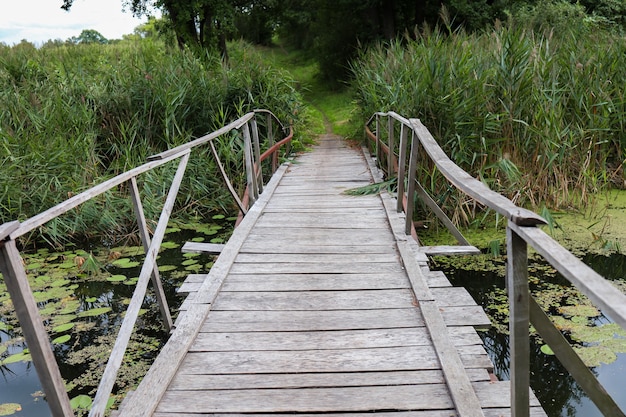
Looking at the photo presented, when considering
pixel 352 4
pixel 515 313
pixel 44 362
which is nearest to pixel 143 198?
pixel 44 362

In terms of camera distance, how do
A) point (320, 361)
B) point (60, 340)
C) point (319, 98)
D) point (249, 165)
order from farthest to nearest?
point (319, 98)
point (249, 165)
point (60, 340)
point (320, 361)

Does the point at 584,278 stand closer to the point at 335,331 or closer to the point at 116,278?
the point at 335,331

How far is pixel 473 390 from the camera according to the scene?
2047 millimetres

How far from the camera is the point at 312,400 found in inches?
80.7

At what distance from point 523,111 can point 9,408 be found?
5.20 meters

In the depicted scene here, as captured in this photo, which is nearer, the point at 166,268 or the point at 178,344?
the point at 178,344

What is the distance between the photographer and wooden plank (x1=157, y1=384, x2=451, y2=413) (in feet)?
6.56

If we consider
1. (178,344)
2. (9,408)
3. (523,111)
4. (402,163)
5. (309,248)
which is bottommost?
(9,408)

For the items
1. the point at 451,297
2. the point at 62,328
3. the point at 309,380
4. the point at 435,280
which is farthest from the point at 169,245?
the point at 309,380

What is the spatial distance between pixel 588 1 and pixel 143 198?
1491 centimetres

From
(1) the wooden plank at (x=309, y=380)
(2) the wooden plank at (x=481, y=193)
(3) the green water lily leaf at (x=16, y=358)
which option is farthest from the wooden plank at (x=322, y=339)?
(3) the green water lily leaf at (x=16, y=358)

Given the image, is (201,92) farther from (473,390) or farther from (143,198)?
(473,390)

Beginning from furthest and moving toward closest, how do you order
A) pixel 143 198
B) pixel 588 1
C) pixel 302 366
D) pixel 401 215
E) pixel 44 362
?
pixel 588 1 < pixel 143 198 < pixel 401 215 < pixel 302 366 < pixel 44 362

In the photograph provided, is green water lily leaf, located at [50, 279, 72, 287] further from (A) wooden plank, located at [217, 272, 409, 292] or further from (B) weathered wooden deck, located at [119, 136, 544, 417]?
(A) wooden plank, located at [217, 272, 409, 292]
